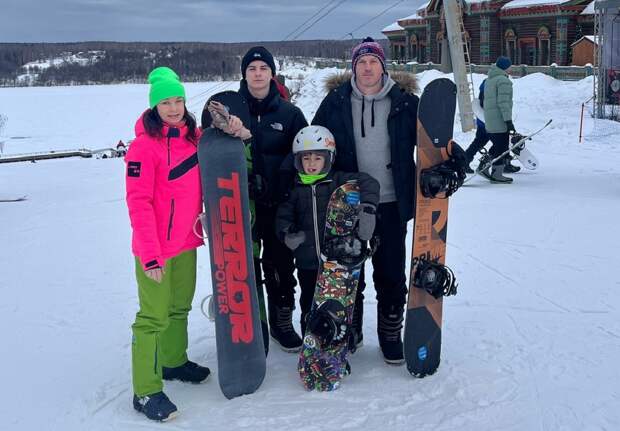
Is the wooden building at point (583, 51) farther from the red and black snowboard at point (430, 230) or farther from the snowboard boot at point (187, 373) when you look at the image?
the snowboard boot at point (187, 373)

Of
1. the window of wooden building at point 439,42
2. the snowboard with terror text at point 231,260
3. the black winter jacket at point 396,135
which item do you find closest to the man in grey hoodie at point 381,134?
the black winter jacket at point 396,135

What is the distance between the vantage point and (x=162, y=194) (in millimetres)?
2891

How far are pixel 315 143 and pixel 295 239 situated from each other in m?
0.50

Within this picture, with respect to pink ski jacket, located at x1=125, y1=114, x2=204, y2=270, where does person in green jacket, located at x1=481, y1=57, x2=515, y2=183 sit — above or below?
above

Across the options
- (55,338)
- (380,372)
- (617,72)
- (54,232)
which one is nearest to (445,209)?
(380,372)

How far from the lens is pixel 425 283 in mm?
3227

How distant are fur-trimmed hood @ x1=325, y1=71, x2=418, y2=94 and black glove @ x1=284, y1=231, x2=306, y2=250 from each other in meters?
0.91

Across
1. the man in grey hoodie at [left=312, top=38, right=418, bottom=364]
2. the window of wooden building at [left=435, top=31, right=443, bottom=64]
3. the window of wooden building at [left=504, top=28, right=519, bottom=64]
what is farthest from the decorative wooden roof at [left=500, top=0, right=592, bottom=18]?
the man in grey hoodie at [left=312, top=38, right=418, bottom=364]

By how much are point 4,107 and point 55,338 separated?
78525 millimetres

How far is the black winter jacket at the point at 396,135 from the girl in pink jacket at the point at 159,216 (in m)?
0.77

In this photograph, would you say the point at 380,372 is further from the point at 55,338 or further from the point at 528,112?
the point at 528,112

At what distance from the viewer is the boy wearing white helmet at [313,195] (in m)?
3.07

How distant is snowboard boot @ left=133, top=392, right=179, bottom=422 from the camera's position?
2895 mm

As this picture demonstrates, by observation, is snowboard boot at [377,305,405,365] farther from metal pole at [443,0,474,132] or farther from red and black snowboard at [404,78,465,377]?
metal pole at [443,0,474,132]
